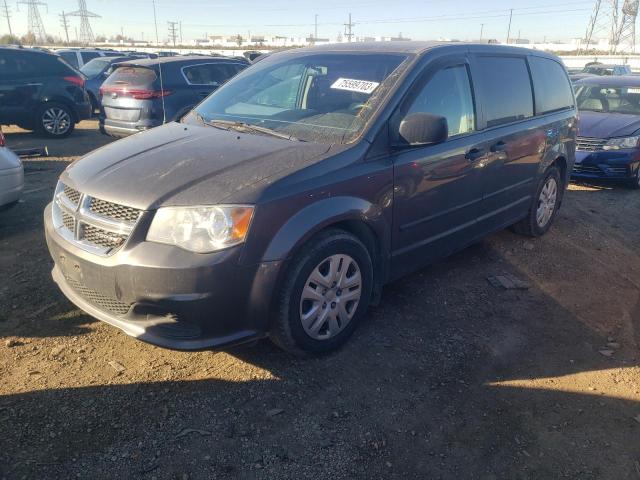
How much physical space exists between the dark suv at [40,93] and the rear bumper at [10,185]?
6.00m

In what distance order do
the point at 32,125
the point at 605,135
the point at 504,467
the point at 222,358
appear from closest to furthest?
the point at 504,467, the point at 222,358, the point at 605,135, the point at 32,125

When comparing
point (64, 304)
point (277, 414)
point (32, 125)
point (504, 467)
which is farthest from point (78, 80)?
point (504, 467)

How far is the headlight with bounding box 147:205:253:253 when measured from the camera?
2609 mm

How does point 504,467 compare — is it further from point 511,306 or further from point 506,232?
point 506,232

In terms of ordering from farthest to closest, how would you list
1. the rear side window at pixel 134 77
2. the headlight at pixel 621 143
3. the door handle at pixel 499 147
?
the rear side window at pixel 134 77 → the headlight at pixel 621 143 → the door handle at pixel 499 147

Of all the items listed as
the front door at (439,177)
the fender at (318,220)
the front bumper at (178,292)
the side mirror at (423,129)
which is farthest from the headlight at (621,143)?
the front bumper at (178,292)

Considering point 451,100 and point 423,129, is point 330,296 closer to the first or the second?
point 423,129

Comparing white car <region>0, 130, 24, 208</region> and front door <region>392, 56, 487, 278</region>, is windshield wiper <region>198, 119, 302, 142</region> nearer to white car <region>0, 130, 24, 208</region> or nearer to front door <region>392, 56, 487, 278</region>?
front door <region>392, 56, 487, 278</region>

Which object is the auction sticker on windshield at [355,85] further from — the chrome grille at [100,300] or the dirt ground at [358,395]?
the chrome grille at [100,300]

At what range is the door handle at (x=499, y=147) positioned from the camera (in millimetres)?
4196

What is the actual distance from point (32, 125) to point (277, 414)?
32.6 feet

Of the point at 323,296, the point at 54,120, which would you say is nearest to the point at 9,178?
the point at 323,296

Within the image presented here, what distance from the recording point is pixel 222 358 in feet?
10.5

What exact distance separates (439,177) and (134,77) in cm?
703
